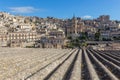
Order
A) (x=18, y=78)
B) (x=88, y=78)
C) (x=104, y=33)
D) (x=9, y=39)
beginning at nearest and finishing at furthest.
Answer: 1. (x=18, y=78)
2. (x=88, y=78)
3. (x=9, y=39)
4. (x=104, y=33)

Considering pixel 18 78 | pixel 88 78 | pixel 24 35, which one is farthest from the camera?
pixel 24 35

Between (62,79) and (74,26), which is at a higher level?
(74,26)

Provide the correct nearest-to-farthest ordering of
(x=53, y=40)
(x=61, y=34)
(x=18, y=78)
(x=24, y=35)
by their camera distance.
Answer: (x=18, y=78), (x=53, y=40), (x=24, y=35), (x=61, y=34)

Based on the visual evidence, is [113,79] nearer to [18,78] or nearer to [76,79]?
[76,79]

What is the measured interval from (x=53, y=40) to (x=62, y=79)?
106936 millimetres

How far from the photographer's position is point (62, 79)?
51.4ft

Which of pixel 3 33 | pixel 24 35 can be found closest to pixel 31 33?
pixel 24 35

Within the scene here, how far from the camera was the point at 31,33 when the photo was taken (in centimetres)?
14288

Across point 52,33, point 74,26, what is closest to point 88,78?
point 52,33

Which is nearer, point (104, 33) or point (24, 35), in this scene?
point (24, 35)

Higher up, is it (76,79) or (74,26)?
(74,26)

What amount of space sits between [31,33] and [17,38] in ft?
30.3

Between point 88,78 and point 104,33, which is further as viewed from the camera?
point 104,33

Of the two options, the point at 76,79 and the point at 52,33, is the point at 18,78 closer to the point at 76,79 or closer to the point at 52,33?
the point at 76,79
